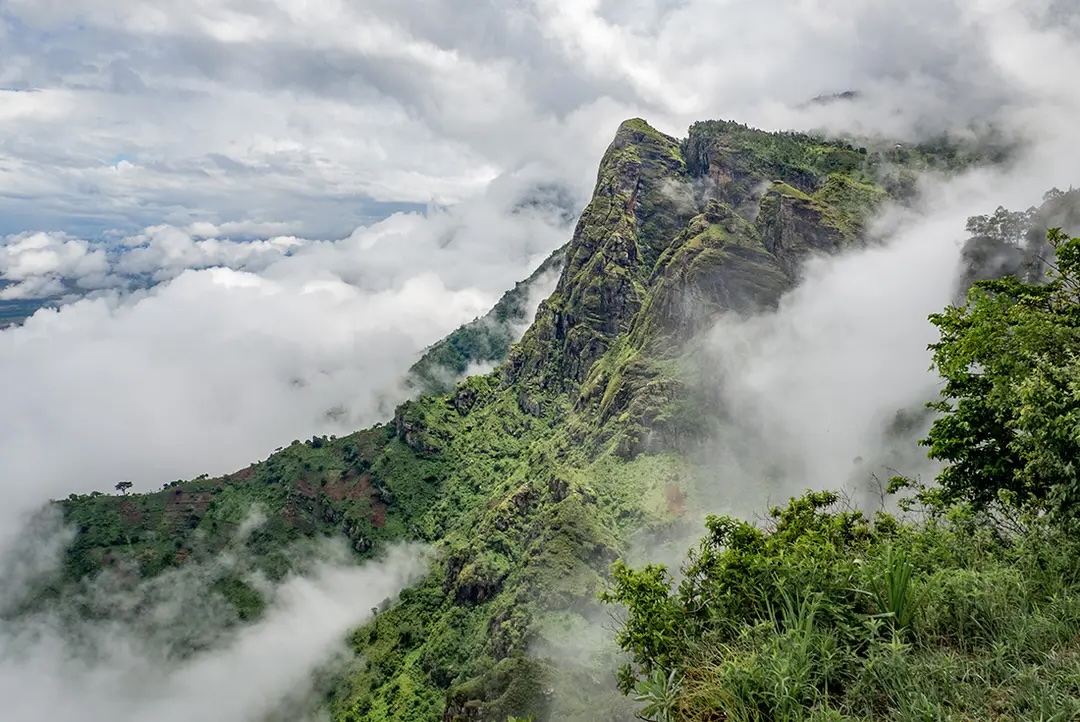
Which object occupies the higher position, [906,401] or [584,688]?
[906,401]

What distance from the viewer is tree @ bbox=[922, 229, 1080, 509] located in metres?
19.2

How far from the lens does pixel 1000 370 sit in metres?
22.2

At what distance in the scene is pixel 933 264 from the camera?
189125mm

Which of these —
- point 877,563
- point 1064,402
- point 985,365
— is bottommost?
point 877,563

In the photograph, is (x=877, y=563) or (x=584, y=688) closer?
(x=877, y=563)

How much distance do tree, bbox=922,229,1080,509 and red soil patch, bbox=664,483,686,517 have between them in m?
121

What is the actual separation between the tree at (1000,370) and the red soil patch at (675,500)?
398 feet

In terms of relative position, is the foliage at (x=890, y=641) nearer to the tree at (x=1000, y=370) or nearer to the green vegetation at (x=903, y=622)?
the green vegetation at (x=903, y=622)

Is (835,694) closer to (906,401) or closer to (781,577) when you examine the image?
(781,577)

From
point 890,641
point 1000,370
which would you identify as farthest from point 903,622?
point 1000,370

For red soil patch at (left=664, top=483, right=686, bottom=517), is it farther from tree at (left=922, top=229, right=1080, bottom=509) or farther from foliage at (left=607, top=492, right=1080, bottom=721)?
foliage at (left=607, top=492, right=1080, bottom=721)

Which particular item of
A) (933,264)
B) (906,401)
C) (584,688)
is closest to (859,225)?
(933,264)

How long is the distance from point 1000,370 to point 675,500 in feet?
423

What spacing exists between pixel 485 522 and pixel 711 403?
76.4m
